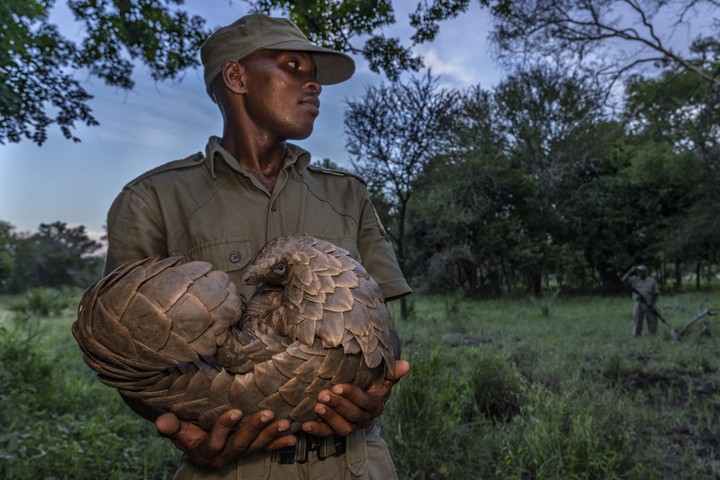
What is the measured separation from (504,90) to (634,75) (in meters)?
8.85

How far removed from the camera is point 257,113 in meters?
1.65

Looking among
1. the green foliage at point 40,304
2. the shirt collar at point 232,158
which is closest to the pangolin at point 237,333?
the shirt collar at point 232,158

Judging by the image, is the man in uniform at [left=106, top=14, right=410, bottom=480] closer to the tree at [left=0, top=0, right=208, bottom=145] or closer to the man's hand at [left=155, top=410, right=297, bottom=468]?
the man's hand at [left=155, top=410, right=297, bottom=468]

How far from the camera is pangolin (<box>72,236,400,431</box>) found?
1.05m

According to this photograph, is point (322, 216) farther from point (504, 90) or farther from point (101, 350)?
point (504, 90)

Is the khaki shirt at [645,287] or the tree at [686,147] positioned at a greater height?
the tree at [686,147]

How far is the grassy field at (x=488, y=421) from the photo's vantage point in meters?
Answer: 3.70

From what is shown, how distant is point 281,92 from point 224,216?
0.44m

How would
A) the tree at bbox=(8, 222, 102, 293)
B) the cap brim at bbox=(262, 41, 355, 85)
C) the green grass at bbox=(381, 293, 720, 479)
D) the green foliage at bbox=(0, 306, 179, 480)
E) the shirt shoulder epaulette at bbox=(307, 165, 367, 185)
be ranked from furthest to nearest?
the tree at bbox=(8, 222, 102, 293) → the green foliage at bbox=(0, 306, 179, 480) → the green grass at bbox=(381, 293, 720, 479) → the shirt shoulder epaulette at bbox=(307, 165, 367, 185) → the cap brim at bbox=(262, 41, 355, 85)

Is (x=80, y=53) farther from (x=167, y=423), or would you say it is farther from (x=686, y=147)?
(x=686, y=147)

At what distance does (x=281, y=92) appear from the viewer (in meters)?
1.62

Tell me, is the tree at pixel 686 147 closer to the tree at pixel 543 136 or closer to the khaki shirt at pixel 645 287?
the tree at pixel 543 136

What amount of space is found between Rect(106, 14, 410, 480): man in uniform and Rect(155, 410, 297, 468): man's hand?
0.18m

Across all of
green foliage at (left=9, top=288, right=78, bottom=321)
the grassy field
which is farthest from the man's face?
green foliage at (left=9, top=288, right=78, bottom=321)
